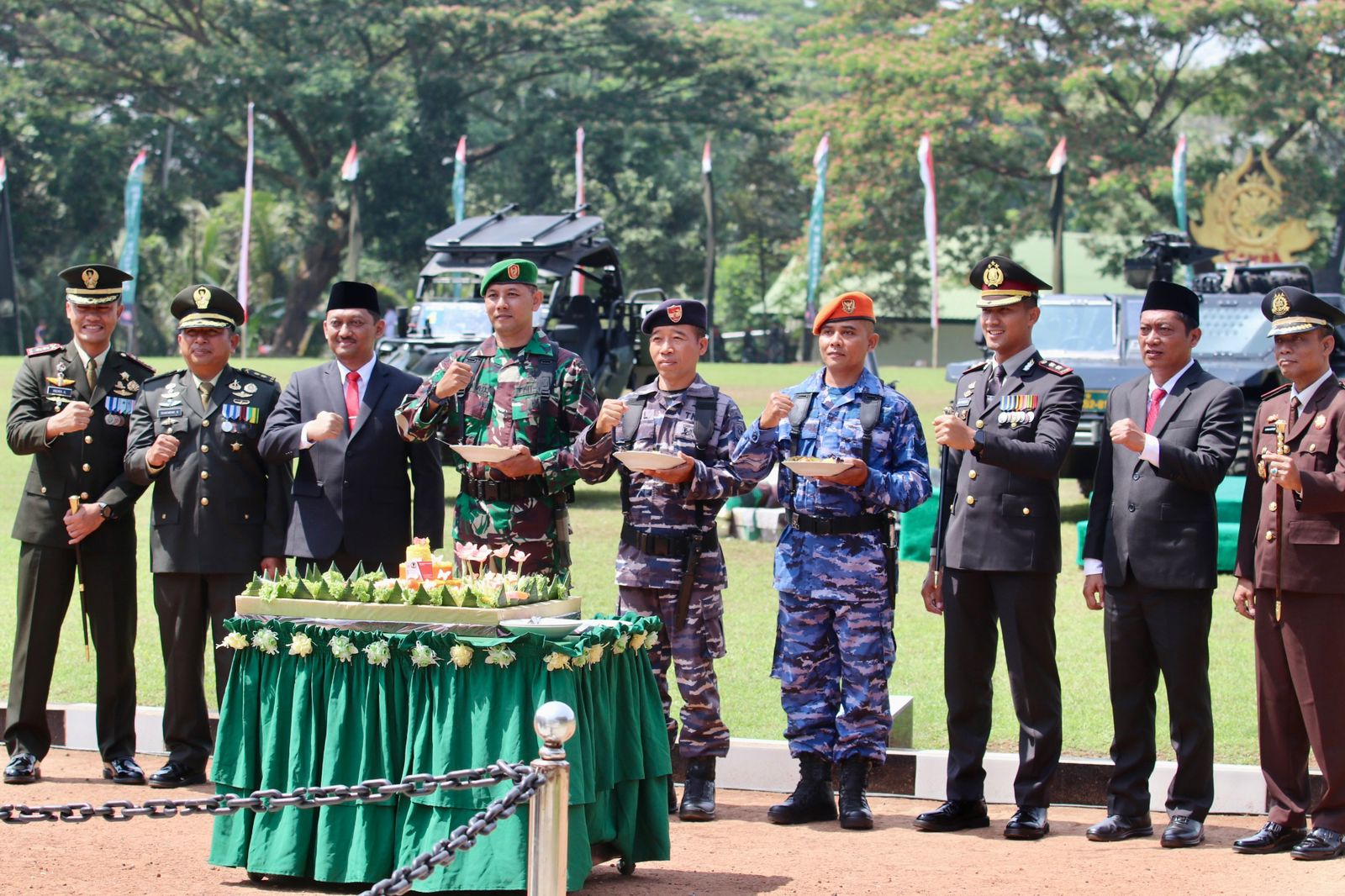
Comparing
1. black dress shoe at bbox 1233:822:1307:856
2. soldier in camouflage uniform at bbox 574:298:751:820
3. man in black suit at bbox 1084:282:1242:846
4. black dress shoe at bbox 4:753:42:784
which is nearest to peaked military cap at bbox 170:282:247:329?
soldier in camouflage uniform at bbox 574:298:751:820

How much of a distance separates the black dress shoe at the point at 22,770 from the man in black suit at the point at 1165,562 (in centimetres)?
433

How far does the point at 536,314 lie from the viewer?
732 inches

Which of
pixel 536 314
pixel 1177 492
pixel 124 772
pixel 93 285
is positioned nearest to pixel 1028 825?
pixel 1177 492

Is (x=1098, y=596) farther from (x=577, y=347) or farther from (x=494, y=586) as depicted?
(x=577, y=347)

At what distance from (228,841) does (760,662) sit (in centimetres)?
430

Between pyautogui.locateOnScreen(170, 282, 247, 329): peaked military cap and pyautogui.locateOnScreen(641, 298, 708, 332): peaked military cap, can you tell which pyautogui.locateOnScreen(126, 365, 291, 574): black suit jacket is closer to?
pyautogui.locateOnScreen(170, 282, 247, 329): peaked military cap

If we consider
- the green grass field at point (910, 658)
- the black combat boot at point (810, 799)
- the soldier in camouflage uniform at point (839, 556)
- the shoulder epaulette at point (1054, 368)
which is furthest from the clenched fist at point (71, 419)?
the shoulder epaulette at point (1054, 368)

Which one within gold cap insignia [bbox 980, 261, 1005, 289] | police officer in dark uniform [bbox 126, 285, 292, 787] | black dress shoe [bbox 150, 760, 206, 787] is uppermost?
gold cap insignia [bbox 980, 261, 1005, 289]

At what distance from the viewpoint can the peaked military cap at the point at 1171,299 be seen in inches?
242

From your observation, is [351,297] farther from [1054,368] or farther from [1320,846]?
[1320,846]

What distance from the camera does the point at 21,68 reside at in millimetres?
43688

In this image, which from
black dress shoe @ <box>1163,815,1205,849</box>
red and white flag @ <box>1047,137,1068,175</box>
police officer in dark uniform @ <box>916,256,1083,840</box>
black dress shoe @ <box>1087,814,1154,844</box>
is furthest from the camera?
red and white flag @ <box>1047,137,1068,175</box>

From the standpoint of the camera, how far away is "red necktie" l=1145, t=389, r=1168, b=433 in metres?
6.20

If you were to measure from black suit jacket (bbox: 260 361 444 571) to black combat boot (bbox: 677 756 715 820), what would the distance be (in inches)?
55.7
